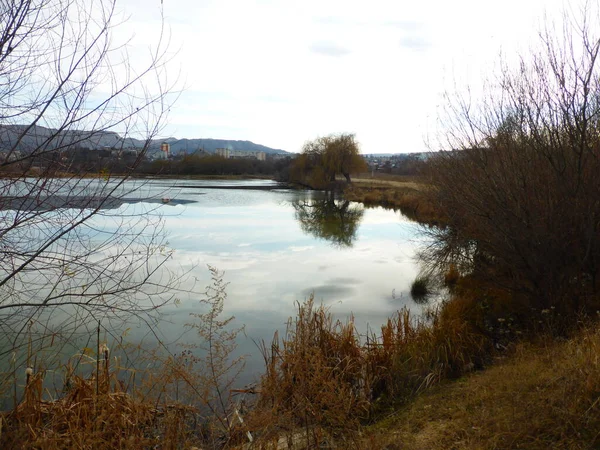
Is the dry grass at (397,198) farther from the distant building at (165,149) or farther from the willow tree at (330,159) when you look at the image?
the distant building at (165,149)

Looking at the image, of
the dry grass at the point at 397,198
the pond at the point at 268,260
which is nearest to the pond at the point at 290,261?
the pond at the point at 268,260

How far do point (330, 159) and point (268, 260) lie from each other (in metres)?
31.7

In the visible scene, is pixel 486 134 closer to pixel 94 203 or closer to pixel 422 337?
pixel 422 337

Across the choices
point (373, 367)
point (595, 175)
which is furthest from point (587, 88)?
point (373, 367)

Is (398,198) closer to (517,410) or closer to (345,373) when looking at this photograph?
(345,373)

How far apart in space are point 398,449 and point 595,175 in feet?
15.9

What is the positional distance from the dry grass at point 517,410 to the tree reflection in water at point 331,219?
11704mm

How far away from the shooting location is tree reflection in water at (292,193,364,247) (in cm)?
1821

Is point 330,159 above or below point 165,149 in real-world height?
above

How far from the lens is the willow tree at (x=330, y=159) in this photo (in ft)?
141

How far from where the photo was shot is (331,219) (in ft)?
77.3

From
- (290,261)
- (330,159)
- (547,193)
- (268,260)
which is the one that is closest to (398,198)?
(330,159)

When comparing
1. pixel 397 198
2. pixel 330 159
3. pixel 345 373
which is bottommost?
pixel 345 373

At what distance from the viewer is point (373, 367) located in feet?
18.5
